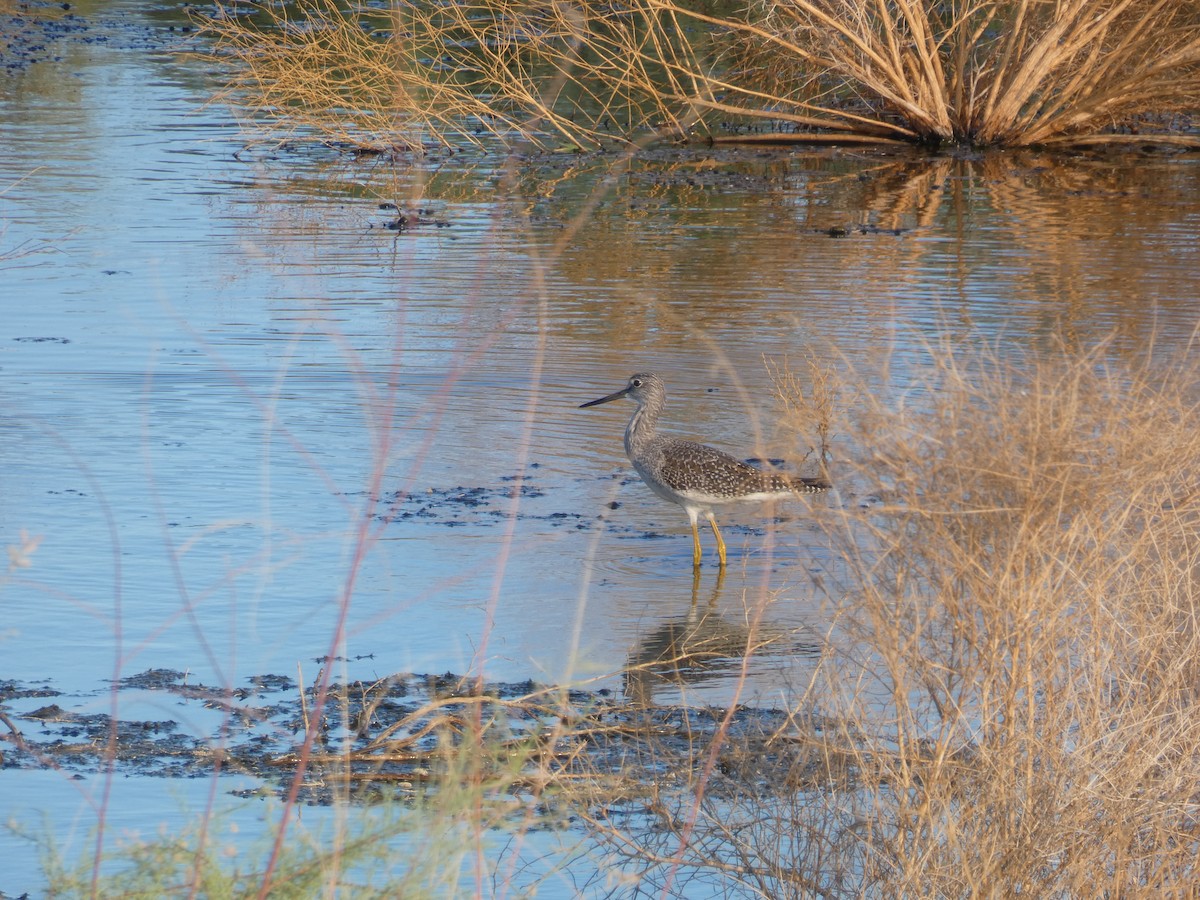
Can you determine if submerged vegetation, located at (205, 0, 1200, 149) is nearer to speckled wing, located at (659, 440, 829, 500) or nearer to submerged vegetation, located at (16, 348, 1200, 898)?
speckled wing, located at (659, 440, 829, 500)

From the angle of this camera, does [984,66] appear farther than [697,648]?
Yes

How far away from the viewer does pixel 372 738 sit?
21.6ft

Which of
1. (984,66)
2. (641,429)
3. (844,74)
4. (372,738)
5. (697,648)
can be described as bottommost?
(697,648)

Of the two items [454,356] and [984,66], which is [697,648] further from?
[984,66]

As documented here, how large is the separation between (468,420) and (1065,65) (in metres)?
17.3

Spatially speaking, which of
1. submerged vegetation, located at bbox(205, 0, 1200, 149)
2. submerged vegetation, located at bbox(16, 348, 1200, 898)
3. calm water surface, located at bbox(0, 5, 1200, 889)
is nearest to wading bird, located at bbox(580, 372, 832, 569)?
calm water surface, located at bbox(0, 5, 1200, 889)

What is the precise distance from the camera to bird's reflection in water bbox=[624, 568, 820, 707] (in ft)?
24.9

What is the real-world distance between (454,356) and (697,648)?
17.7ft

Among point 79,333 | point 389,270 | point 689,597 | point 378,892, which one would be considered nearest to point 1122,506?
point 378,892

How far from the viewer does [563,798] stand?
574cm

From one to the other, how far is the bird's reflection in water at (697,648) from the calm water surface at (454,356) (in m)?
0.03

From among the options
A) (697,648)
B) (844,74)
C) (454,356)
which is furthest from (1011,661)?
(844,74)

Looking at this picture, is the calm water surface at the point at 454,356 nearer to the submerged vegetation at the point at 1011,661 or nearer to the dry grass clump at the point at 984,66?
the submerged vegetation at the point at 1011,661

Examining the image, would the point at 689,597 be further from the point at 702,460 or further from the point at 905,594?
the point at 905,594
